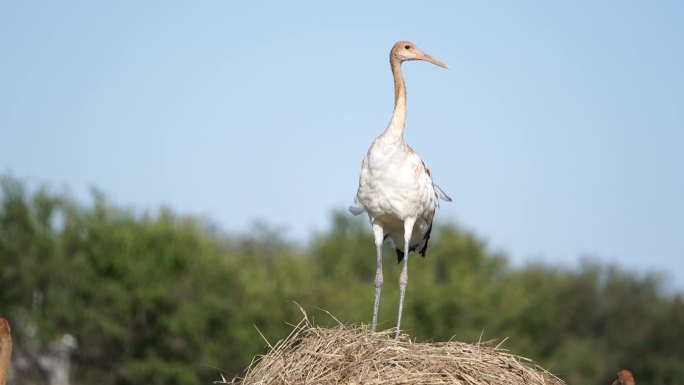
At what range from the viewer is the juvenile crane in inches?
492

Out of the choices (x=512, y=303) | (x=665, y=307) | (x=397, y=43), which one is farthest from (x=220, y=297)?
(x=397, y=43)

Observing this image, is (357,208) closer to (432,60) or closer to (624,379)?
(432,60)

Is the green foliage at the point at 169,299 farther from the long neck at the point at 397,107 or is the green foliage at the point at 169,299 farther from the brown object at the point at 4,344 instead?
the brown object at the point at 4,344

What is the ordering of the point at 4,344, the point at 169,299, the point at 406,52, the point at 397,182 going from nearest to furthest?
the point at 4,344 < the point at 397,182 < the point at 406,52 < the point at 169,299

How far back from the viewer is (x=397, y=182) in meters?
12.6

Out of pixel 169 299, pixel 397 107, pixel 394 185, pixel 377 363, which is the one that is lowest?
pixel 169 299

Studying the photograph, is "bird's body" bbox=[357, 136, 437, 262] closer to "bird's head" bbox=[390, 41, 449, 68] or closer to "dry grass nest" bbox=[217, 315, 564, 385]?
"bird's head" bbox=[390, 41, 449, 68]

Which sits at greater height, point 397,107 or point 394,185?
point 397,107

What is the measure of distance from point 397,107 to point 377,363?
12.9ft

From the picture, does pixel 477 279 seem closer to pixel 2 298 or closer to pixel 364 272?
pixel 364 272

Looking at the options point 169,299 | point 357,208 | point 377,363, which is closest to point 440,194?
point 357,208

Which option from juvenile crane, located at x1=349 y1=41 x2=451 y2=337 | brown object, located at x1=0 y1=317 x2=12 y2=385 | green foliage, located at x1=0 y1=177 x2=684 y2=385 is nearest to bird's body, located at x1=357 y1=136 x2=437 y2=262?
juvenile crane, located at x1=349 y1=41 x2=451 y2=337

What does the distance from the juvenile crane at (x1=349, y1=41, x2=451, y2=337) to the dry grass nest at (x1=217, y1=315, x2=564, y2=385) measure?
2.29 meters

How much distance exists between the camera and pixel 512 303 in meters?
60.8
